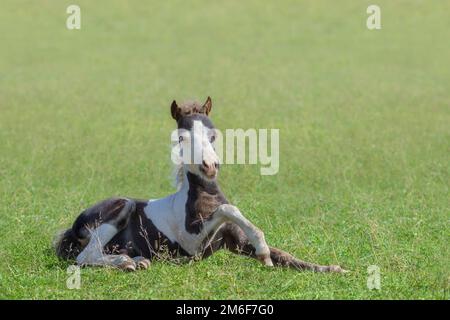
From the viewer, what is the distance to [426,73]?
31500 millimetres

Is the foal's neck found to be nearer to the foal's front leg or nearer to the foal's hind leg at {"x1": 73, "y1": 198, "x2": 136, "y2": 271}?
the foal's front leg

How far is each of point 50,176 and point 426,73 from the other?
18.0 metres

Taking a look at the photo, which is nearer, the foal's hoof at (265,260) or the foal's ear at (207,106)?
the foal's hoof at (265,260)

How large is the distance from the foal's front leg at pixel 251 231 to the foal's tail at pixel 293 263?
131mm

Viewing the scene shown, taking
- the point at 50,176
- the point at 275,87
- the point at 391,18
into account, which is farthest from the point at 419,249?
the point at 391,18

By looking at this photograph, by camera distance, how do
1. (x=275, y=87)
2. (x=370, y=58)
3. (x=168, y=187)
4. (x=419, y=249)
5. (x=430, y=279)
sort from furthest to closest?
(x=370, y=58), (x=275, y=87), (x=168, y=187), (x=419, y=249), (x=430, y=279)

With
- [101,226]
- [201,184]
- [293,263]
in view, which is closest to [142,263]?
[101,226]

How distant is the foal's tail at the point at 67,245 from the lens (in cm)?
1030

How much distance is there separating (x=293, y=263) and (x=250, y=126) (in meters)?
12.9

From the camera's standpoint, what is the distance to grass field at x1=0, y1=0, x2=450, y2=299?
31.4 feet

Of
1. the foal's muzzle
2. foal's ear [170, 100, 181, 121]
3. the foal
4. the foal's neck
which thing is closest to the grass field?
the foal

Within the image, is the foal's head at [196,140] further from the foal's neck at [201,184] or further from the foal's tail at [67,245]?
the foal's tail at [67,245]

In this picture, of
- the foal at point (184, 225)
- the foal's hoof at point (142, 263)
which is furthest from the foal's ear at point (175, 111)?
the foal's hoof at point (142, 263)
